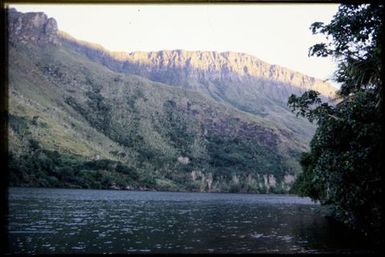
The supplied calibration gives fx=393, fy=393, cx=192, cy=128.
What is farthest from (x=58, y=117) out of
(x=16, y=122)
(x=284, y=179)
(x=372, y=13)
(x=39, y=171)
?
(x=372, y=13)

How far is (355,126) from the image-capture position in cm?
1179

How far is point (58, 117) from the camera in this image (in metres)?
186

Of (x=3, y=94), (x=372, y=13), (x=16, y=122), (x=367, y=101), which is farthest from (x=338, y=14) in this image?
(x=16, y=122)

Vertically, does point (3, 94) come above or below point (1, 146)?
above

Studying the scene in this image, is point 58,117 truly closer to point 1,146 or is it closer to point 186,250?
point 186,250

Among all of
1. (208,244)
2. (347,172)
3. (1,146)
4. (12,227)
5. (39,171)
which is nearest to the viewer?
(1,146)

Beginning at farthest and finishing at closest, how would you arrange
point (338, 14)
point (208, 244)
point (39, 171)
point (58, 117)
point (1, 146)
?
point (58, 117) < point (39, 171) < point (208, 244) < point (338, 14) < point (1, 146)

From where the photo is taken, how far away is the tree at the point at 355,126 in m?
11.3

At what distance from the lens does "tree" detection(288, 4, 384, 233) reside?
446 inches

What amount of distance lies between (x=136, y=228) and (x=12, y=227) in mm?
9912

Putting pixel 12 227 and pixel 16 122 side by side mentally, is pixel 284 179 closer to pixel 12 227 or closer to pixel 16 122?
pixel 16 122

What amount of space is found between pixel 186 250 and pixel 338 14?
14.4 m

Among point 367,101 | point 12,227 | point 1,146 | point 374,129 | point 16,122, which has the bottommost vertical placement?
point 12,227

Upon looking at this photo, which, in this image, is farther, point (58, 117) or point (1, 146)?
point (58, 117)
